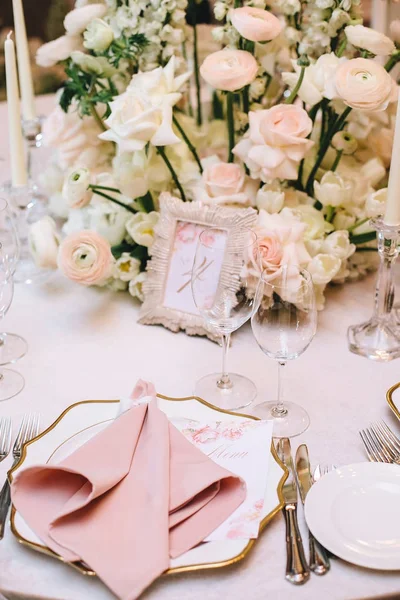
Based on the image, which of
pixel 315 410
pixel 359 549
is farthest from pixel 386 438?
pixel 359 549

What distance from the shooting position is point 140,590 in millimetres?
689

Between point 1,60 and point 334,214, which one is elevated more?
point 334,214

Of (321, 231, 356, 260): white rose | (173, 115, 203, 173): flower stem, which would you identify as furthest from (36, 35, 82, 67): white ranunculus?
(321, 231, 356, 260): white rose

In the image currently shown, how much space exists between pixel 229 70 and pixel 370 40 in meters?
0.24

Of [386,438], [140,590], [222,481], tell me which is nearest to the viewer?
[140,590]

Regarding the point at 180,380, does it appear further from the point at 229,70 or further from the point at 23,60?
Result: the point at 23,60

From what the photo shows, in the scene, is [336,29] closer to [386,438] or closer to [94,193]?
[94,193]

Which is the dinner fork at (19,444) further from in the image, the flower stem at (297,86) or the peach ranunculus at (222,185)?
the flower stem at (297,86)

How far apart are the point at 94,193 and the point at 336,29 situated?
0.55 m

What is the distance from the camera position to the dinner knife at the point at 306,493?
74 cm

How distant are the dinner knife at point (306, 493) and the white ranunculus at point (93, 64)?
840mm

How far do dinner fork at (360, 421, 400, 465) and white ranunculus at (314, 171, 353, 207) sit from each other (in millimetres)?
449

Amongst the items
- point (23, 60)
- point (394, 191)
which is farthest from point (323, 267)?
point (23, 60)

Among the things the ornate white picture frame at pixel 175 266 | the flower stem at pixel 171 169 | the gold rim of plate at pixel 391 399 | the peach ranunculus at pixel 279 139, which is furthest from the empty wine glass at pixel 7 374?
the gold rim of plate at pixel 391 399
